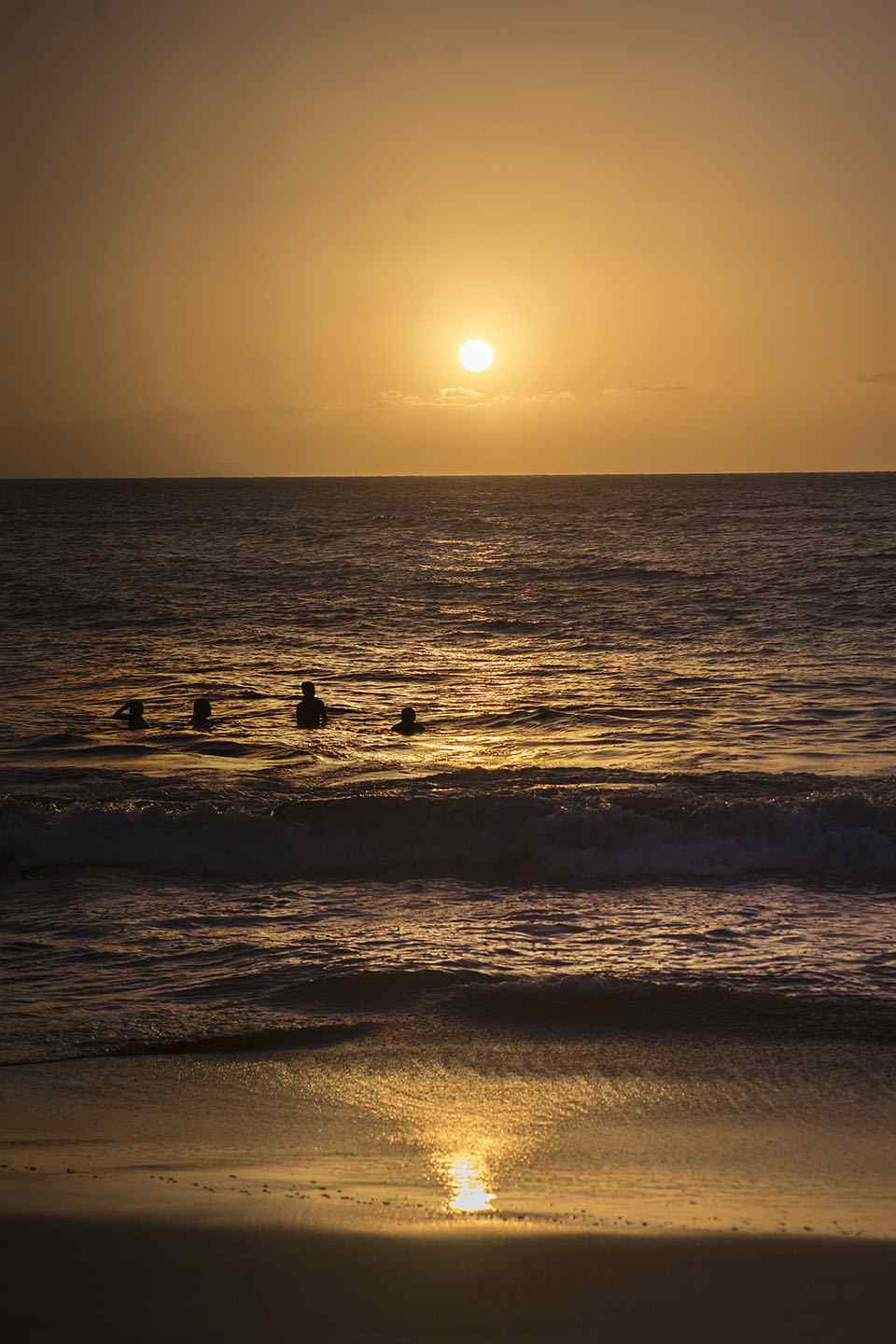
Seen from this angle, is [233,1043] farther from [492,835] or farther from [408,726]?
[408,726]

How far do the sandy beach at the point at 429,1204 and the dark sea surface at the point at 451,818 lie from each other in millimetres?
904

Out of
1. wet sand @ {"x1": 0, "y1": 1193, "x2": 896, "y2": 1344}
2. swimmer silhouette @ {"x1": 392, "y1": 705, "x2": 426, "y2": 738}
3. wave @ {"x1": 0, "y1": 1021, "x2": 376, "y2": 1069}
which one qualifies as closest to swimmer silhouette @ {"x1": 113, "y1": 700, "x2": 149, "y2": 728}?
swimmer silhouette @ {"x1": 392, "y1": 705, "x2": 426, "y2": 738}

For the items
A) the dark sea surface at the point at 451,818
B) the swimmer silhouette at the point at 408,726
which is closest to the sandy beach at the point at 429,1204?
the dark sea surface at the point at 451,818

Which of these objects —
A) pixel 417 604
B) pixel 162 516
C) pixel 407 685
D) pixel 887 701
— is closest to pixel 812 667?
pixel 887 701

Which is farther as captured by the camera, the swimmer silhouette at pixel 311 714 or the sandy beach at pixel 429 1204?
the swimmer silhouette at pixel 311 714

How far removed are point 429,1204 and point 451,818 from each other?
855 cm

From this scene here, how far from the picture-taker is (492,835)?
13000 millimetres

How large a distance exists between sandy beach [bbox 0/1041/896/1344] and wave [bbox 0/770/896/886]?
532 centimetres

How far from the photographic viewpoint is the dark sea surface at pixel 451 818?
7.95 m

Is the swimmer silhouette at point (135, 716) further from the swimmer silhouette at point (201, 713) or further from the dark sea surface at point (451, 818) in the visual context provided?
the swimmer silhouette at point (201, 713)

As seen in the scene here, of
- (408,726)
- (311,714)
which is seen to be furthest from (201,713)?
(408,726)

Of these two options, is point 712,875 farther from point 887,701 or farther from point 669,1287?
point 887,701

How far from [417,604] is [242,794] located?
23.5m

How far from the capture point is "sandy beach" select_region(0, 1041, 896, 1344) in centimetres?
400
